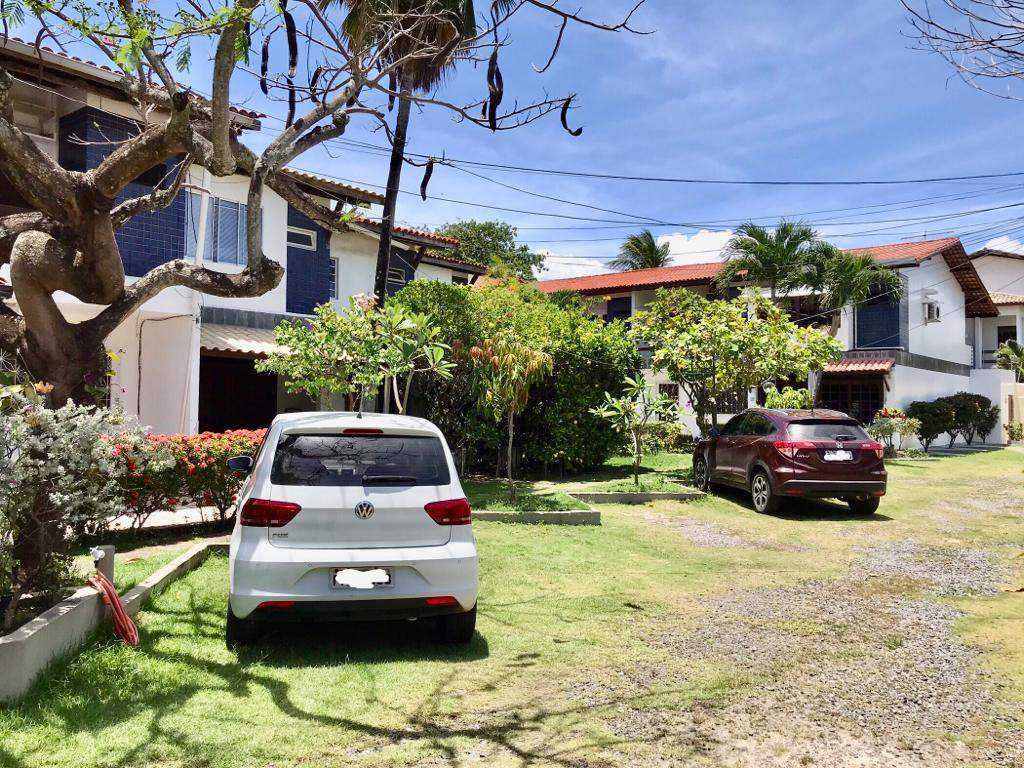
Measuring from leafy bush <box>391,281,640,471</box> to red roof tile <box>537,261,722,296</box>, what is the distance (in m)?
12.7

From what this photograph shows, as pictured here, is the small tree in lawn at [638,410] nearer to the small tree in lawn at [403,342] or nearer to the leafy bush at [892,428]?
the small tree in lawn at [403,342]

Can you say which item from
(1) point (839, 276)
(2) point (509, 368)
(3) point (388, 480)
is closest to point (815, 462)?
(2) point (509, 368)

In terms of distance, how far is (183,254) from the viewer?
14352mm

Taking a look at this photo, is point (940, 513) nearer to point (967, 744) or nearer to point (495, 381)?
point (495, 381)

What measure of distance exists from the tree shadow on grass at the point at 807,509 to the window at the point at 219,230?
1079 cm

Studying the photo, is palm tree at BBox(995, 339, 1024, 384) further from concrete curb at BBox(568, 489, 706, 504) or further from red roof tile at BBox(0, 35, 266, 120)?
red roof tile at BBox(0, 35, 266, 120)

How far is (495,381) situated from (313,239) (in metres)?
7.62

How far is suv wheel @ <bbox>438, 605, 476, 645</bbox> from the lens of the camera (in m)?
5.25

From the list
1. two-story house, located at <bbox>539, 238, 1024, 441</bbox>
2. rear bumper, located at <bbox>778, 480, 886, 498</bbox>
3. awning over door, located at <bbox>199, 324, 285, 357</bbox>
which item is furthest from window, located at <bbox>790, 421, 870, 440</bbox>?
two-story house, located at <bbox>539, 238, 1024, 441</bbox>

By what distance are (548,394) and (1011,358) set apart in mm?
27107

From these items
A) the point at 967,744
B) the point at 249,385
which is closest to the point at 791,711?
the point at 967,744

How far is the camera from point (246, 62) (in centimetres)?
583

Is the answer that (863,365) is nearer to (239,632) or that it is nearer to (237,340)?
(237,340)

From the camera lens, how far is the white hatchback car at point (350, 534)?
477 cm
